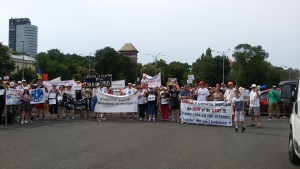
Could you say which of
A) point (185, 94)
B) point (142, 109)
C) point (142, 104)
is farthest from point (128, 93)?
point (185, 94)

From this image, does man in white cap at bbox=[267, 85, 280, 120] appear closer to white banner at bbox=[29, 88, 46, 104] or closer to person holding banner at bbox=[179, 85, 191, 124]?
person holding banner at bbox=[179, 85, 191, 124]

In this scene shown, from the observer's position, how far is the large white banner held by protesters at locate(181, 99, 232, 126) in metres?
17.7

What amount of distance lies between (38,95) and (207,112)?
772 centimetres

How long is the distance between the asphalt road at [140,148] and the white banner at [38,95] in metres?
3.74

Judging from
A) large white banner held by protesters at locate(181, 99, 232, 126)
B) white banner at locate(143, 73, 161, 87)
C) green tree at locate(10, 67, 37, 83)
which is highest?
green tree at locate(10, 67, 37, 83)

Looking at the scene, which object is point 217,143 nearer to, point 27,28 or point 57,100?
point 57,100

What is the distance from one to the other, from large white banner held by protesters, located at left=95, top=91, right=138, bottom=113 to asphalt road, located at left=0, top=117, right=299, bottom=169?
480cm

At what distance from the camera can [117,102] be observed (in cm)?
2106

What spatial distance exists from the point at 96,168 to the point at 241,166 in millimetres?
2882

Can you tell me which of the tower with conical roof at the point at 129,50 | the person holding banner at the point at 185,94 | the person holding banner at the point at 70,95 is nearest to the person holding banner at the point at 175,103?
the person holding banner at the point at 185,94

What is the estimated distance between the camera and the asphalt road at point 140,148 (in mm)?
8820

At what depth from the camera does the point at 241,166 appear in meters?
8.65

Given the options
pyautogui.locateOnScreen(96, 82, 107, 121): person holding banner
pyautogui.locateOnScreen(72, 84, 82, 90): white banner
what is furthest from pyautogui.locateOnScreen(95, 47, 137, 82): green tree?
pyautogui.locateOnScreen(72, 84, 82, 90): white banner

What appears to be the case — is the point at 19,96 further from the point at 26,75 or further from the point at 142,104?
the point at 26,75
